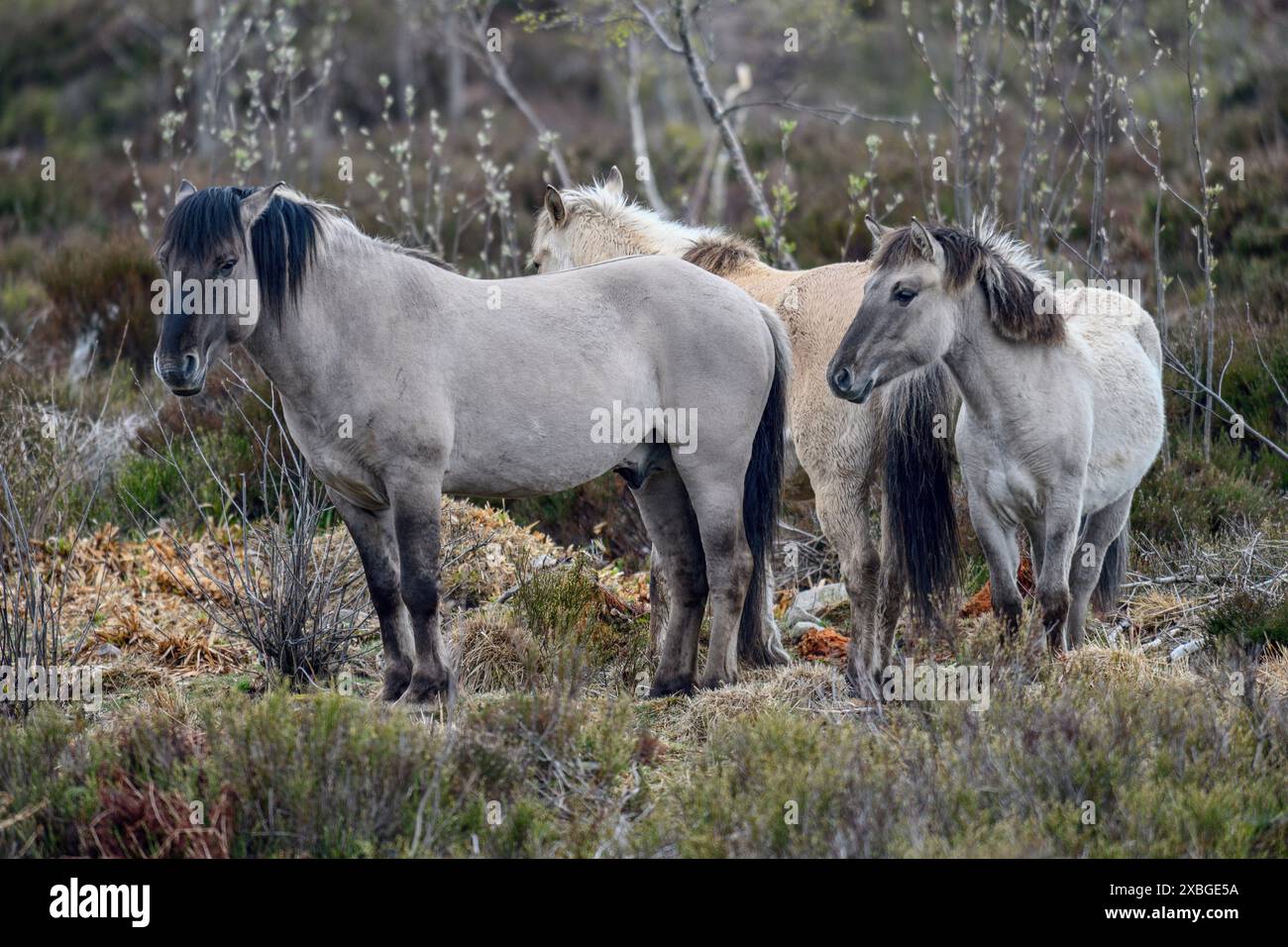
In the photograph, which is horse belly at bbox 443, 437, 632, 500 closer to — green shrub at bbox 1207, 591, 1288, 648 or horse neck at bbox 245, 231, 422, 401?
horse neck at bbox 245, 231, 422, 401

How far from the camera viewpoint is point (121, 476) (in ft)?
27.1

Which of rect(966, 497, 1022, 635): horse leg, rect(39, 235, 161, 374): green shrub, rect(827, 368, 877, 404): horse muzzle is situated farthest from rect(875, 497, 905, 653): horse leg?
rect(39, 235, 161, 374): green shrub

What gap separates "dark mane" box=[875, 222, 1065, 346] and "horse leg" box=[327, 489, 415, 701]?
7.20ft

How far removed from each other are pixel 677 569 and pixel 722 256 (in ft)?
5.94

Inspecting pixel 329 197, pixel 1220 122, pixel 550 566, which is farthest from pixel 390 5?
pixel 550 566

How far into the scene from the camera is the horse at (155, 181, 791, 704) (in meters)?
4.84

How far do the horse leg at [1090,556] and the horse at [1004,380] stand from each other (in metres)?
0.32

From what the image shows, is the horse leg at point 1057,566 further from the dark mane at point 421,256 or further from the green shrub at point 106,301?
the green shrub at point 106,301

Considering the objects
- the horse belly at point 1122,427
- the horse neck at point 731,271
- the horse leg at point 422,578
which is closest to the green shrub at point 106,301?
the horse neck at point 731,271

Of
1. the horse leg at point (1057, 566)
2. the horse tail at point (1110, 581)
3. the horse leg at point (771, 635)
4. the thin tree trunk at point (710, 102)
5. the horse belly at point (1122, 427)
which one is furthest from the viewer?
the thin tree trunk at point (710, 102)

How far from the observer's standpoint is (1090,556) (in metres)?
6.16

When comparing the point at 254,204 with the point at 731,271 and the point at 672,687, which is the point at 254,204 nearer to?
the point at 672,687

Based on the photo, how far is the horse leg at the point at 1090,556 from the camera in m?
6.12

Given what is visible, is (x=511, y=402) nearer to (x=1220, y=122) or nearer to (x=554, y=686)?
(x=554, y=686)
